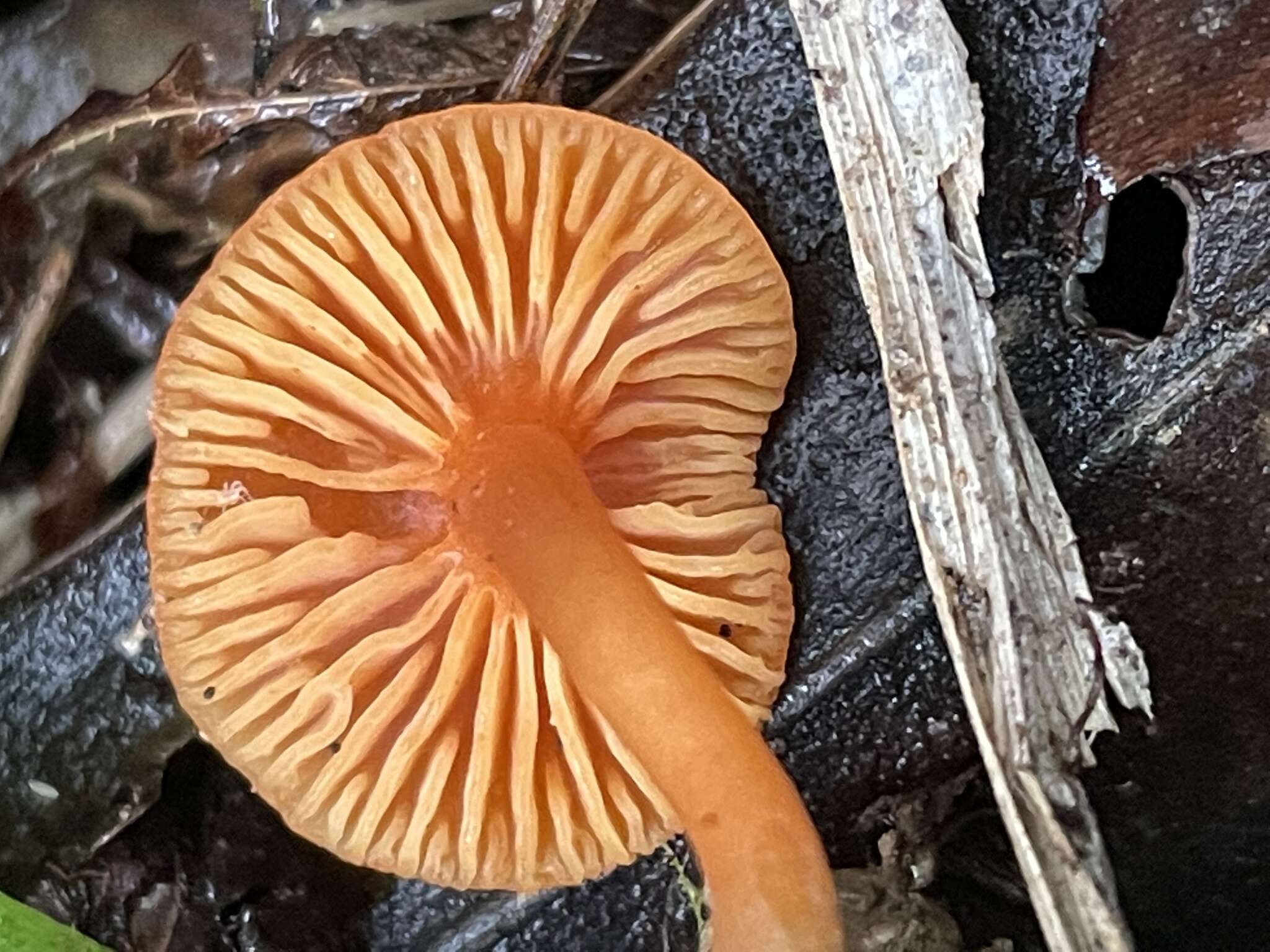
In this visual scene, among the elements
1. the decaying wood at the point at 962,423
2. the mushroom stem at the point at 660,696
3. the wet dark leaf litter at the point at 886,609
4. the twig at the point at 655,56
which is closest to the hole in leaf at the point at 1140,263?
the wet dark leaf litter at the point at 886,609

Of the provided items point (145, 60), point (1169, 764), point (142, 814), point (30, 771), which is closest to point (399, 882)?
point (142, 814)

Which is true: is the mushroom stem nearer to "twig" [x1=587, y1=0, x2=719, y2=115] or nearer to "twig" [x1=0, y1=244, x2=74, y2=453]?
"twig" [x1=587, y1=0, x2=719, y2=115]

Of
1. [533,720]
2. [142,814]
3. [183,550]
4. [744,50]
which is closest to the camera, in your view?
[183,550]

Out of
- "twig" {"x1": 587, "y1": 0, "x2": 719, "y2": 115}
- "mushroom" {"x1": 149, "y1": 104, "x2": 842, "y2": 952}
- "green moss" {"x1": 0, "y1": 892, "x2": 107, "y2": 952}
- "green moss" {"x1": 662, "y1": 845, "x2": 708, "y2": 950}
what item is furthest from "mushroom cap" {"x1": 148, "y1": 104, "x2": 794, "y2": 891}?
"green moss" {"x1": 0, "y1": 892, "x2": 107, "y2": 952}

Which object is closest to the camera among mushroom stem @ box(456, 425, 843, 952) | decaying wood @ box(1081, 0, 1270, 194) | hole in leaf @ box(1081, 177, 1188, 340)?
mushroom stem @ box(456, 425, 843, 952)

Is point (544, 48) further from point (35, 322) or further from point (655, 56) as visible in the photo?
point (35, 322)

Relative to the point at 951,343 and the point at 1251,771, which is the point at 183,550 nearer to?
Result: the point at 951,343

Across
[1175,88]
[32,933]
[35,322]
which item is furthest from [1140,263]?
[32,933]
